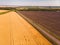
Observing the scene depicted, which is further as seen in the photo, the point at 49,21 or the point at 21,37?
the point at 49,21

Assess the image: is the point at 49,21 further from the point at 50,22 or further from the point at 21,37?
the point at 21,37

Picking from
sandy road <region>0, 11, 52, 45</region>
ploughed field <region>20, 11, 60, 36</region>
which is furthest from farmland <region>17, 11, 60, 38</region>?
sandy road <region>0, 11, 52, 45</region>

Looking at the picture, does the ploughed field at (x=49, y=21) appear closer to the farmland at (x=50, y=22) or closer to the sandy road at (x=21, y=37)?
the farmland at (x=50, y=22)

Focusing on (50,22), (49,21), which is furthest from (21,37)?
(49,21)

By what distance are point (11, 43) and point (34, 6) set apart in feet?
21.5

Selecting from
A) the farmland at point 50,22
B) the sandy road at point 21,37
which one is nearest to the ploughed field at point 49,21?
the farmland at point 50,22

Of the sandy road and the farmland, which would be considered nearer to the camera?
the sandy road

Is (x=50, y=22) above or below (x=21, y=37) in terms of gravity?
below

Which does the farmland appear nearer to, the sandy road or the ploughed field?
the ploughed field

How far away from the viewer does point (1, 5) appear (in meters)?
8.20

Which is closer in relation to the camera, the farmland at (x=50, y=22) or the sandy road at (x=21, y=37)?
the sandy road at (x=21, y=37)

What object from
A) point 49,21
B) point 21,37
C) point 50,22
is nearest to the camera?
point 21,37

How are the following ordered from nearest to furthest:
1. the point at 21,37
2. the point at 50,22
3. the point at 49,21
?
the point at 21,37, the point at 50,22, the point at 49,21

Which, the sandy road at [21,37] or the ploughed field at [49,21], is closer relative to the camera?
the sandy road at [21,37]
